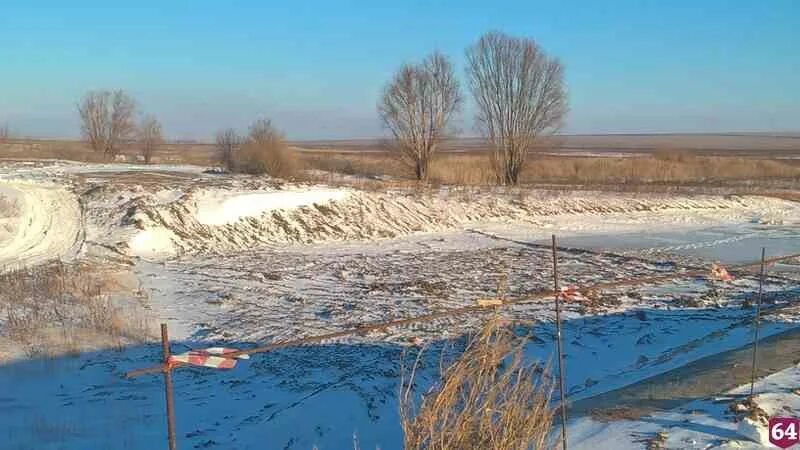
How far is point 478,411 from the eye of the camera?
440 cm

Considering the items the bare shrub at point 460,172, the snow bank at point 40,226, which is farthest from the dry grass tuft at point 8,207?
the bare shrub at point 460,172

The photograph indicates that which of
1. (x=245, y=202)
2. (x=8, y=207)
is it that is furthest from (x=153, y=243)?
(x=8, y=207)

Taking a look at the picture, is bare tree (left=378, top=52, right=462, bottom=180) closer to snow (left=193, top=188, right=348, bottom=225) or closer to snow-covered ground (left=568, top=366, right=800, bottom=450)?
snow (left=193, top=188, right=348, bottom=225)

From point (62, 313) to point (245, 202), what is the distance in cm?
1314

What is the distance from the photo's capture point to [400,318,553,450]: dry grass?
426cm

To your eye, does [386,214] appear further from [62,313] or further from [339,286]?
[62,313]

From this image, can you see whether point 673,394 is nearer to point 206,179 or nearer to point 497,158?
point 206,179

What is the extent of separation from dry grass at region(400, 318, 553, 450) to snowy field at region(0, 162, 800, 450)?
1.97 metres

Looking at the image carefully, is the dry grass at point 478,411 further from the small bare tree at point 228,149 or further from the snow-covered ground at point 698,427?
the small bare tree at point 228,149

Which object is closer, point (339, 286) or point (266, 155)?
point (339, 286)

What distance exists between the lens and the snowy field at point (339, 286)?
860 centimetres

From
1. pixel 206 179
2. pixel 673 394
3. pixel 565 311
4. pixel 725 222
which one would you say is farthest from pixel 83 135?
pixel 673 394

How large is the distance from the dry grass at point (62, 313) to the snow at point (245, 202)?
791cm

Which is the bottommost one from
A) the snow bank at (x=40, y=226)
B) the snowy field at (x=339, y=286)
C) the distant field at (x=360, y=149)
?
the snowy field at (x=339, y=286)
